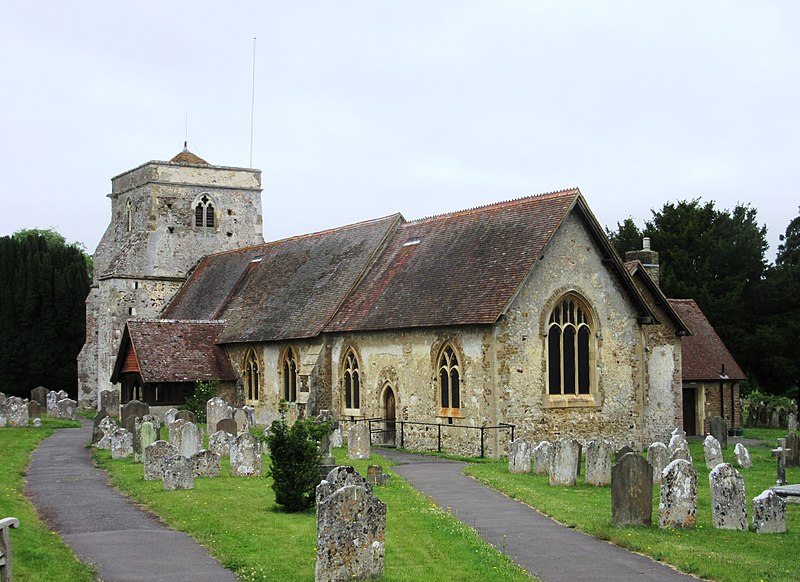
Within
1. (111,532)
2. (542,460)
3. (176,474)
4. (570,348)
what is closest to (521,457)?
(542,460)

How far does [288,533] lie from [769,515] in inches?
282

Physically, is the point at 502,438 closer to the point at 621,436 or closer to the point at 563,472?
the point at 621,436

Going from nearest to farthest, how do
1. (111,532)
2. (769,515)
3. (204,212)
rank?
(769,515), (111,532), (204,212)

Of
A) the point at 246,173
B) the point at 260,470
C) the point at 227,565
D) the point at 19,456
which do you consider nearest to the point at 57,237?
the point at 246,173

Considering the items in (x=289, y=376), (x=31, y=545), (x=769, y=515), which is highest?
(x=289, y=376)

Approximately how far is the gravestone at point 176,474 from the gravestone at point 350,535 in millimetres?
8309

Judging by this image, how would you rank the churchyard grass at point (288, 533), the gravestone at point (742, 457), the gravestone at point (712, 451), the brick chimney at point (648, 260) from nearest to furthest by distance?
the churchyard grass at point (288, 533), the gravestone at point (712, 451), the gravestone at point (742, 457), the brick chimney at point (648, 260)

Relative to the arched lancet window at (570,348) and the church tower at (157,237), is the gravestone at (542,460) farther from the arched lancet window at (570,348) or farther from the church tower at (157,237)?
the church tower at (157,237)

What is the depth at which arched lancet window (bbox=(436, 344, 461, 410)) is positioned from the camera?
29.9 meters

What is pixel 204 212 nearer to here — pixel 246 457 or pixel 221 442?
pixel 221 442

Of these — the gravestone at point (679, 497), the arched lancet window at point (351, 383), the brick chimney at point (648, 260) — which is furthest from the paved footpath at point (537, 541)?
the brick chimney at point (648, 260)

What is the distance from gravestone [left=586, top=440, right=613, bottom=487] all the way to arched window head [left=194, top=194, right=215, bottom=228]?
116 ft

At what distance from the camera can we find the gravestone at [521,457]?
2395 centimetres

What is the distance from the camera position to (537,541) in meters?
15.2
